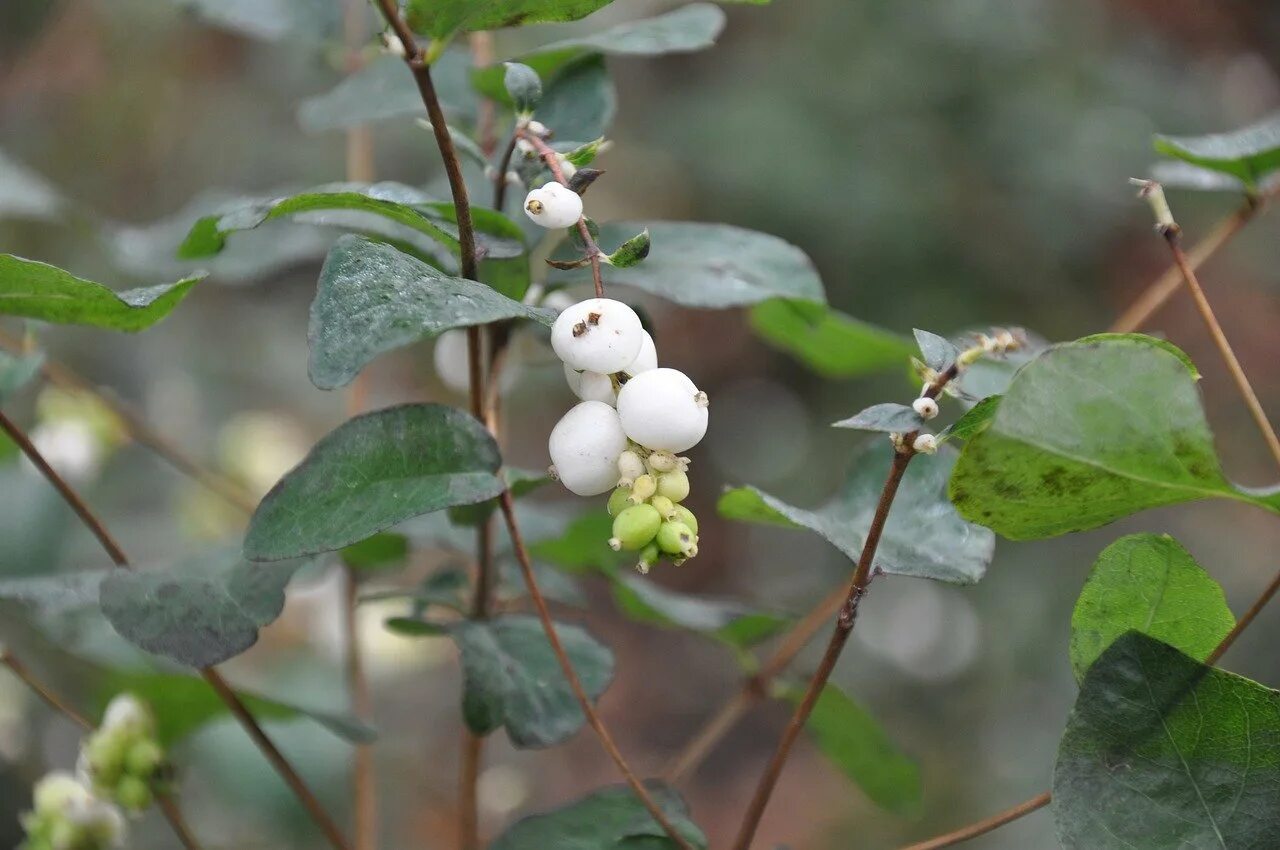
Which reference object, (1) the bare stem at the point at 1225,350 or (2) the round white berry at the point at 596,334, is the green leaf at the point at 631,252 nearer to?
(2) the round white berry at the point at 596,334

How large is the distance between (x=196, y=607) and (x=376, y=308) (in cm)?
21

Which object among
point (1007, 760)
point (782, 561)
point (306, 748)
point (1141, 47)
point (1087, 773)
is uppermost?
point (1087, 773)

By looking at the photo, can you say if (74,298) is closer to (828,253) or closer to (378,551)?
(378,551)

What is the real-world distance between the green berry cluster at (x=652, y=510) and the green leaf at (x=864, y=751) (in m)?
0.28

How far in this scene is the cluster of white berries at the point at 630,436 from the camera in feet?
1.43

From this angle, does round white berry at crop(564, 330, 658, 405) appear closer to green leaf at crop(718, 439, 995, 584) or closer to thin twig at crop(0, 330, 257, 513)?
green leaf at crop(718, 439, 995, 584)

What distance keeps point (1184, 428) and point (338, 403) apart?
6.47 feet

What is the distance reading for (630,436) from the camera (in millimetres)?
448

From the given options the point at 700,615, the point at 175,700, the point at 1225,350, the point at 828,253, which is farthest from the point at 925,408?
the point at 828,253

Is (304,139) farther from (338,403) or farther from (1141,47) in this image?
(1141,47)

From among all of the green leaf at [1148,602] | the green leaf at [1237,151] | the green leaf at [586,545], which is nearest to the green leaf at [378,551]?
the green leaf at [586,545]

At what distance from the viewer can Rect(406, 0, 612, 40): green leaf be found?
44 cm

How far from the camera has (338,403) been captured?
223 centimetres

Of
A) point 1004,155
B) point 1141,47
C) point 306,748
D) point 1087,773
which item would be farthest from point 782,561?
point 1087,773
